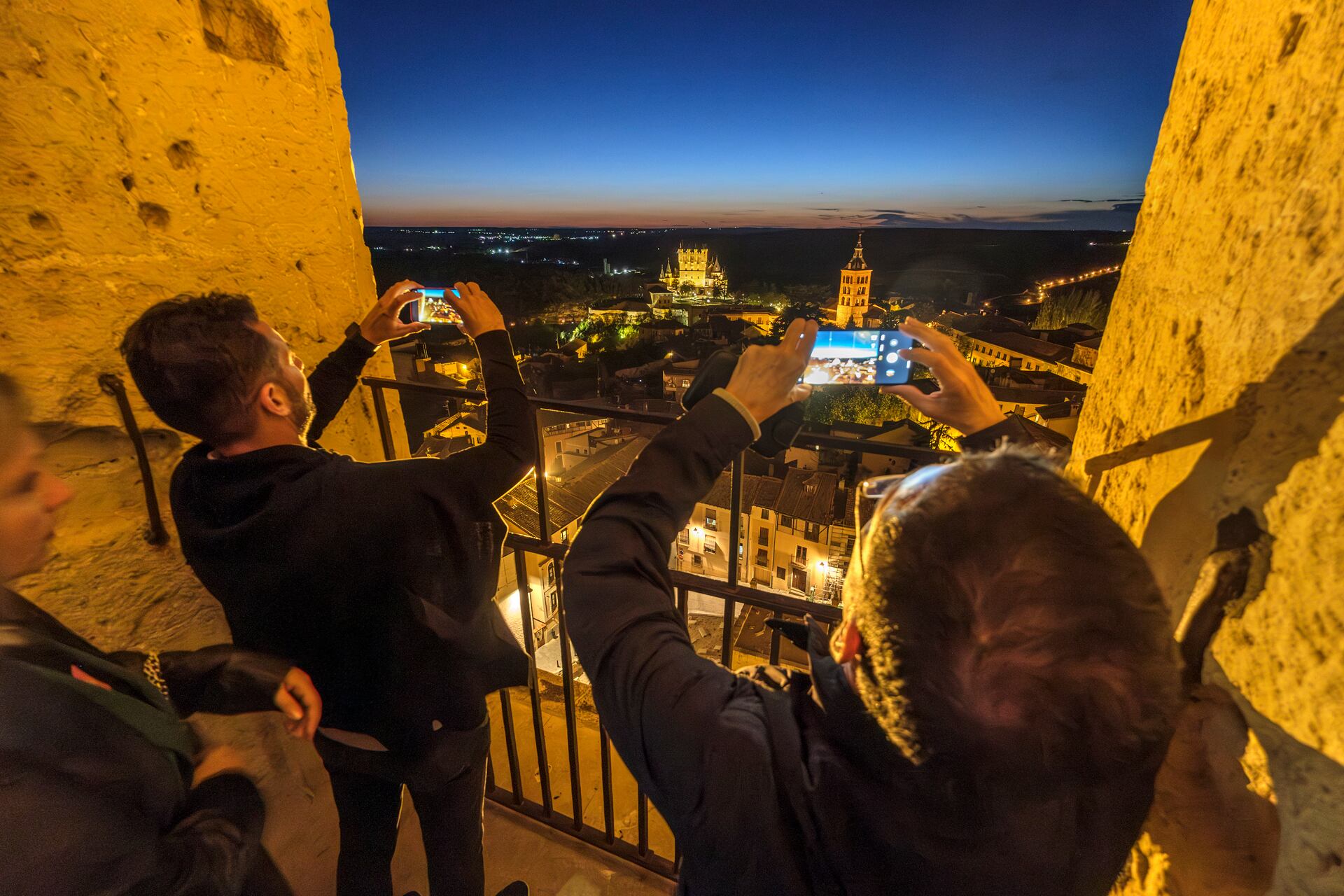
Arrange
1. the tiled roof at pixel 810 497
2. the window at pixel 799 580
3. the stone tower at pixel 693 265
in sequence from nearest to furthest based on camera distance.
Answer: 1. the tiled roof at pixel 810 497
2. the window at pixel 799 580
3. the stone tower at pixel 693 265

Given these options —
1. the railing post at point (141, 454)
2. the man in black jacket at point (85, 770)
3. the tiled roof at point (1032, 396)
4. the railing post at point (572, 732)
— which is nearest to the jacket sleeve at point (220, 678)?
the man in black jacket at point (85, 770)

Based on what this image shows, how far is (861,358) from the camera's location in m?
1.56

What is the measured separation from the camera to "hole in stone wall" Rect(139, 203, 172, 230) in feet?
5.33

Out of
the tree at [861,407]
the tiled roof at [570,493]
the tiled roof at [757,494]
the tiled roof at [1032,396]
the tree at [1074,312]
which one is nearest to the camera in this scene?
the tiled roof at [570,493]

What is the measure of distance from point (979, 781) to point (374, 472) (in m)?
1.33

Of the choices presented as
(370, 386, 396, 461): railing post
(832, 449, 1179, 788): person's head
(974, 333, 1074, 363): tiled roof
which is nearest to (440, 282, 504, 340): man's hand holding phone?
(370, 386, 396, 461): railing post

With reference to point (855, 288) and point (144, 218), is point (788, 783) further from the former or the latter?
point (855, 288)

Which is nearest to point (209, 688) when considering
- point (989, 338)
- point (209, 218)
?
point (209, 218)

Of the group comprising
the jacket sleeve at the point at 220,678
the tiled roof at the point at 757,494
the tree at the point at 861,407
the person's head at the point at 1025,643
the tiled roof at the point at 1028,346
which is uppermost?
the person's head at the point at 1025,643

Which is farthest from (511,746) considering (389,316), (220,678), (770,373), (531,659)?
(770,373)

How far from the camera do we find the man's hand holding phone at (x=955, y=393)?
1375 millimetres

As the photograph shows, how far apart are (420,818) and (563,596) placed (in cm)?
108

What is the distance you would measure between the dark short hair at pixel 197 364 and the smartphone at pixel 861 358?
54.2 inches

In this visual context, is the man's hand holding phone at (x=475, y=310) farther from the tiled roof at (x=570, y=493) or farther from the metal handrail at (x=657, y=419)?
the tiled roof at (x=570, y=493)
